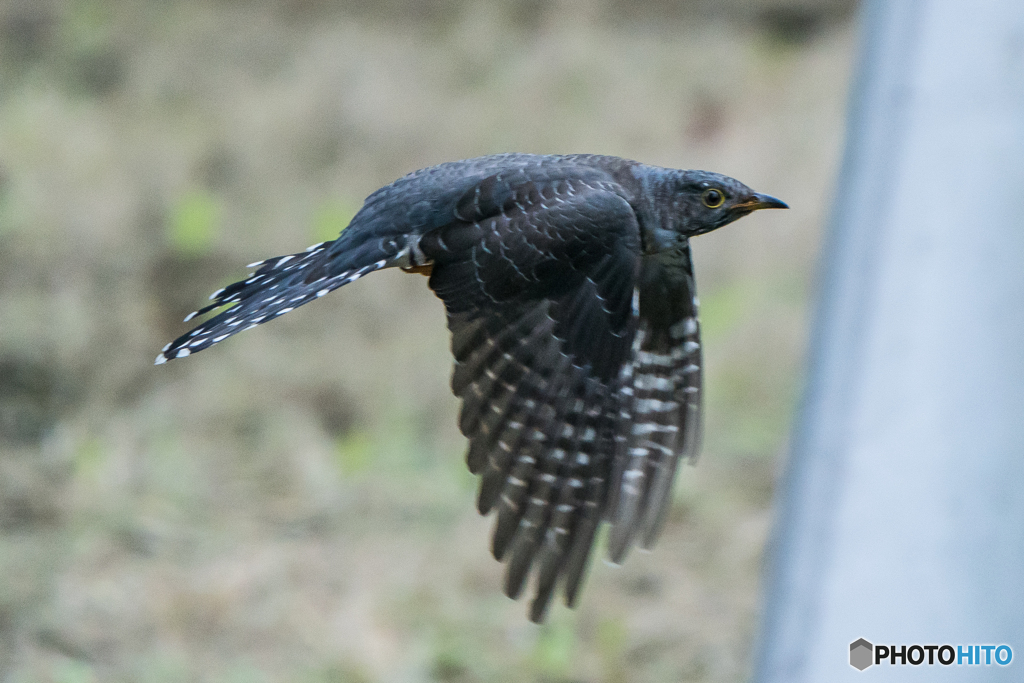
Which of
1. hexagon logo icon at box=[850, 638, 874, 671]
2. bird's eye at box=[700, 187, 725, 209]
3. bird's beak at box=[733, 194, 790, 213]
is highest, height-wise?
bird's eye at box=[700, 187, 725, 209]

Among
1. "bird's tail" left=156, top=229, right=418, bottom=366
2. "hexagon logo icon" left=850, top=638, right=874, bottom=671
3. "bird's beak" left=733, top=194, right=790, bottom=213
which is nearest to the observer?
"hexagon logo icon" left=850, top=638, right=874, bottom=671

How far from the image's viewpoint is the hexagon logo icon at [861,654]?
88.4 inches

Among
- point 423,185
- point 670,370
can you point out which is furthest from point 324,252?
point 670,370

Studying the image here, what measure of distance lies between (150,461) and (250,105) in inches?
117

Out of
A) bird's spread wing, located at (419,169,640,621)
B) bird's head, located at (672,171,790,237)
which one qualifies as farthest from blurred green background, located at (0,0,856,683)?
bird's head, located at (672,171,790,237)

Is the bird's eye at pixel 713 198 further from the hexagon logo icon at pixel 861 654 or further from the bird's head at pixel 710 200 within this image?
the hexagon logo icon at pixel 861 654

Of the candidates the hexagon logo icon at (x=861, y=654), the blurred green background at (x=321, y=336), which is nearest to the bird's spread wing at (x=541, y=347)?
the hexagon logo icon at (x=861, y=654)

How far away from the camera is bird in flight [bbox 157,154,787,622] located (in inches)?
96.0

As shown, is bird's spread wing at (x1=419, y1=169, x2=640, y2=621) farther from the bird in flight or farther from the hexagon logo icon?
the hexagon logo icon

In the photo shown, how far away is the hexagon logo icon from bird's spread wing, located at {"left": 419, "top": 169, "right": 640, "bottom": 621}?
691mm

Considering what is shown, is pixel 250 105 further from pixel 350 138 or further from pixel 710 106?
pixel 710 106

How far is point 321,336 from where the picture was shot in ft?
21.6

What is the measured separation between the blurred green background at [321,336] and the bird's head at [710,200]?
2.90 metres

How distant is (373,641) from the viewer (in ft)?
15.5
